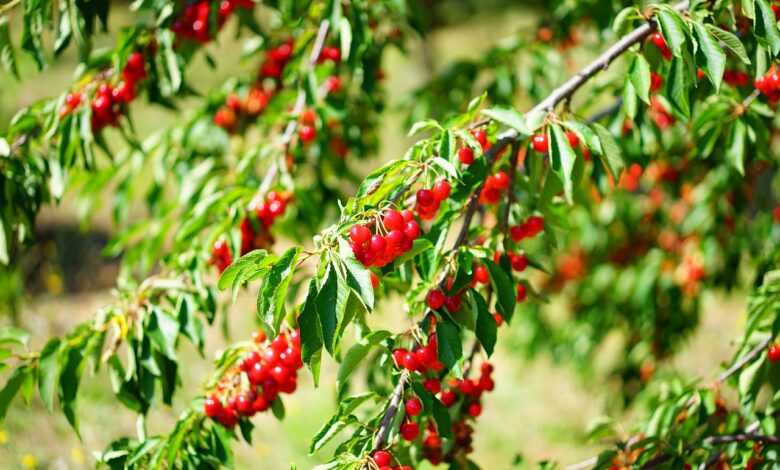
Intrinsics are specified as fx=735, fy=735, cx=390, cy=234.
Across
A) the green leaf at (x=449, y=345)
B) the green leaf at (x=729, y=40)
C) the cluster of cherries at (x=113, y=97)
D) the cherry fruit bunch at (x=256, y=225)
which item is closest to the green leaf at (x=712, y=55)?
the green leaf at (x=729, y=40)

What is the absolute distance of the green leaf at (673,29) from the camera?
1.46m

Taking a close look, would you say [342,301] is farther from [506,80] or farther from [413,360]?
[506,80]

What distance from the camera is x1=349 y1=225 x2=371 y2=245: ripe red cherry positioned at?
1.30 m

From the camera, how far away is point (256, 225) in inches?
76.2

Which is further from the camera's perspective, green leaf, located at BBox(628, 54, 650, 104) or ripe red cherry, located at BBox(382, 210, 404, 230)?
green leaf, located at BBox(628, 54, 650, 104)

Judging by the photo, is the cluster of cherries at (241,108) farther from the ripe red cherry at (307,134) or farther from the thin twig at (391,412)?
the thin twig at (391,412)

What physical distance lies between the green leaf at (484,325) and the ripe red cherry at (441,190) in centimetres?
20

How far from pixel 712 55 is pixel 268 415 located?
10.9 ft

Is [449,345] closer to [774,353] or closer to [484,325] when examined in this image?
[484,325]

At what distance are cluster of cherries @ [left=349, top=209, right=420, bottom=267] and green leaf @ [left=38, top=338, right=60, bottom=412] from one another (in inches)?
33.6

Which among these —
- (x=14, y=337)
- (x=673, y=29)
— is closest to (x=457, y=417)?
(x=673, y=29)

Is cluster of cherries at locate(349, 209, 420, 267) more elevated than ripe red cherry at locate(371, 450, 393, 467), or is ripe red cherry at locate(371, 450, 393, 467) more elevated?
cluster of cherries at locate(349, 209, 420, 267)

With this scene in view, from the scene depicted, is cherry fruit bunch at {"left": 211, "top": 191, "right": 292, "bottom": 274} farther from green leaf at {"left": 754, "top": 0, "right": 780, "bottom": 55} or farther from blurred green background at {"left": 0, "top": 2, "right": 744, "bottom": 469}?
green leaf at {"left": 754, "top": 0, "right": 780, "bottom": 55}

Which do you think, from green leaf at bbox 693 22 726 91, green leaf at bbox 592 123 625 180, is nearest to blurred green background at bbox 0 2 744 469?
green leaf at bbox 592 123 625 180
